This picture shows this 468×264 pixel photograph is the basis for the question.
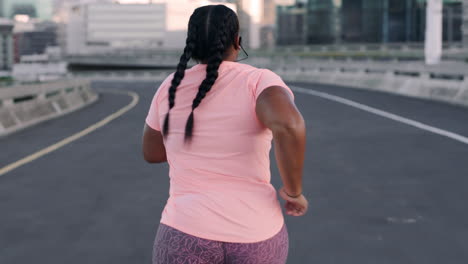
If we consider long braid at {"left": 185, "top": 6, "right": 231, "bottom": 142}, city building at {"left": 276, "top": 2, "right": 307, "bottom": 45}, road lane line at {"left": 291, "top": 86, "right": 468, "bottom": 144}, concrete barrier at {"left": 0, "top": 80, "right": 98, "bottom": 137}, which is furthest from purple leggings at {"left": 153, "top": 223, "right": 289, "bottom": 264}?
city building at {"left": 276, "top": 2, "right": 307, "bottom": 45}

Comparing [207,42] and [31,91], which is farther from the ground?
[207,42]

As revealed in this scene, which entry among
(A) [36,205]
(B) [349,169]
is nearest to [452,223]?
(B) [349,169]

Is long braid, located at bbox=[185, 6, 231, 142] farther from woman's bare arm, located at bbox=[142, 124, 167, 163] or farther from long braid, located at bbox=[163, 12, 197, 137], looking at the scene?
woman's bare arm, located at bbox=[142, 124, 167, 163]

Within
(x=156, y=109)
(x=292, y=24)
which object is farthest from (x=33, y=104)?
(x=292, y=24)

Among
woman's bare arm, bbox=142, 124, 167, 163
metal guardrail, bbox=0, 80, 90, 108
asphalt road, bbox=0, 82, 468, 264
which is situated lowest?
asphalt road, bbox=0, 82, 468, 264

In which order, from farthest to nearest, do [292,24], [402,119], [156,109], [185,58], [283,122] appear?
1. [292,24]
2. [402,119]
3. [156,109]
4. [185,58]
5. [283,122]

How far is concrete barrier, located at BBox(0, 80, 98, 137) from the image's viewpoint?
54.8ft

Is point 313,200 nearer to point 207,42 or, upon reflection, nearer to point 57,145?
point 207,42

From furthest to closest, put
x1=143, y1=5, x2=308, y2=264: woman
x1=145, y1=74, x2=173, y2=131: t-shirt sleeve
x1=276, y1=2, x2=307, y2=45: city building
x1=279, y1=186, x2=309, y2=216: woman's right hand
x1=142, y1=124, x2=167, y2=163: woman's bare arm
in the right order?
1. x1=276, y1=2, x2=307, y2=45: city building
2. x1=142, y1=124, x2=167, y2=163: woman's bare arm
3. x1=145, y1=74, x2=173, y2=131: t-shirt sleeve
4. x1=279, y1=186, x2=309, y2=216: woman's right hand
5. x1=143, y1=5, x2=308, y2=264: woman

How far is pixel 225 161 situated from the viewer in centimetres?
291

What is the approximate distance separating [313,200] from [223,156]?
5.34 metres

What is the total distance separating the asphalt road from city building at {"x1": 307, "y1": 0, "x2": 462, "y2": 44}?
299 ft

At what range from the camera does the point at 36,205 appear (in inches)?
323

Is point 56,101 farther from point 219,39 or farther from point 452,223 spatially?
point 219,39
